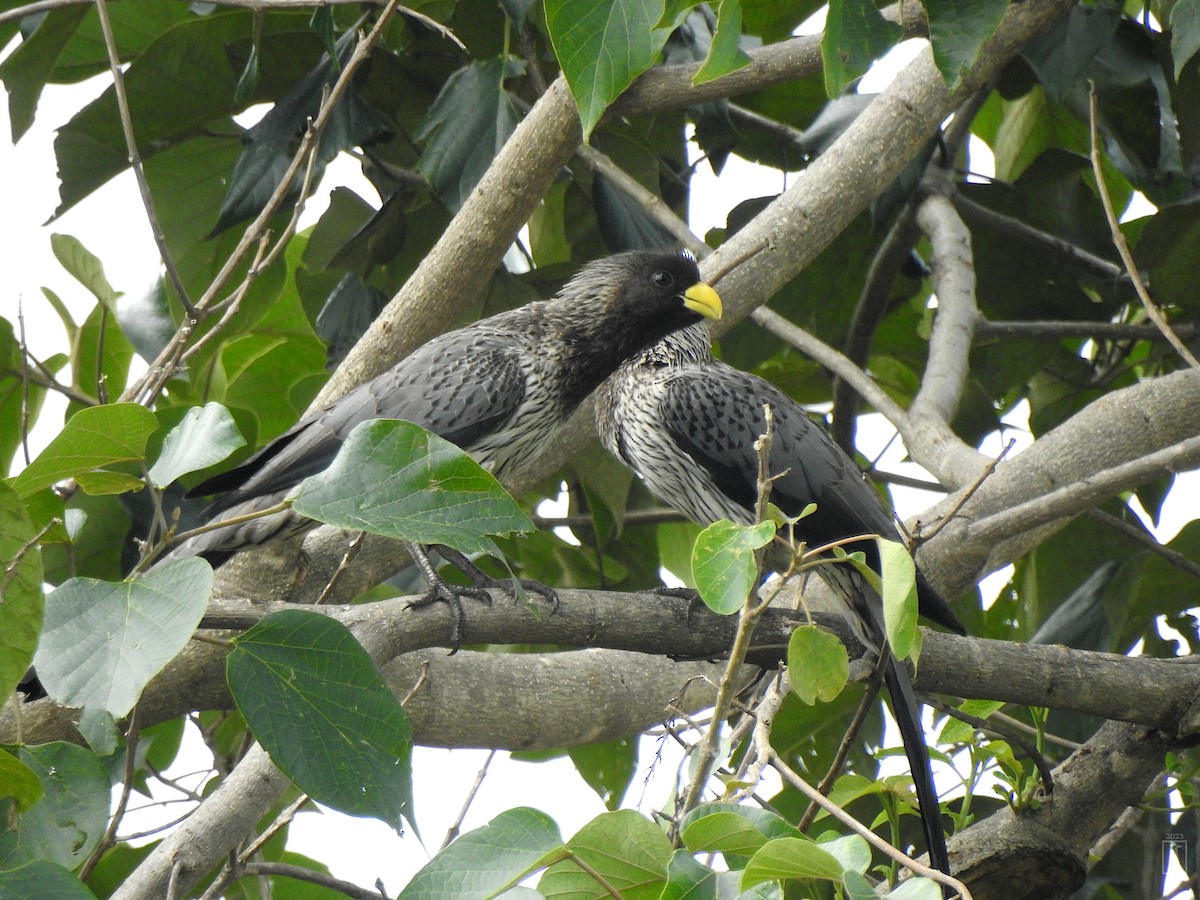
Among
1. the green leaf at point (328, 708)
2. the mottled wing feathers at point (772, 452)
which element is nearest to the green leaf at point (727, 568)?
the green leaf at point (328, 708)

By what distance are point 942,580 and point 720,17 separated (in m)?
1.96

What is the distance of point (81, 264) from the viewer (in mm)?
3748

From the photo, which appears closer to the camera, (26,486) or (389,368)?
(26,486)

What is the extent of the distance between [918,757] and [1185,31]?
5.58ft

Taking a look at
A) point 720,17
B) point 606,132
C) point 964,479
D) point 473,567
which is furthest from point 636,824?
point 606,132

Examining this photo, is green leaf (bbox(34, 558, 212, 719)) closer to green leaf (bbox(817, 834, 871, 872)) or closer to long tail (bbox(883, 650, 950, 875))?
green leaf (bbox(817, 834, 871, 872))

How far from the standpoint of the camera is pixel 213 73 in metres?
3.99

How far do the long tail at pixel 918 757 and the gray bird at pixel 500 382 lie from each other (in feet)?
3.45

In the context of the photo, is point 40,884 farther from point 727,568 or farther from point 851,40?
point 851,40

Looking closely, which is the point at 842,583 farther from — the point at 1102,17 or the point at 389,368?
the point at 1102,17

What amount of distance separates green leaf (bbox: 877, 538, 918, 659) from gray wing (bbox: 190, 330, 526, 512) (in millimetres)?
1867

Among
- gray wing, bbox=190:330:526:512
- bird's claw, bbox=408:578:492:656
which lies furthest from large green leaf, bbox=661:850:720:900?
gray wing, bbox=190:330:526:512

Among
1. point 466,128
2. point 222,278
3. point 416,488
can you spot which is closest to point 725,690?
point 416,488

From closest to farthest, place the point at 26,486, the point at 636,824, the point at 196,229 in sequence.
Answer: the point at 636,824 → the point at 26,486 → the point at 196,229
